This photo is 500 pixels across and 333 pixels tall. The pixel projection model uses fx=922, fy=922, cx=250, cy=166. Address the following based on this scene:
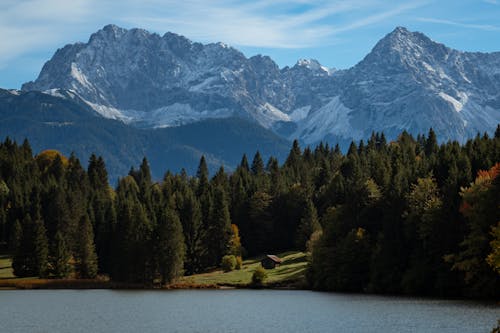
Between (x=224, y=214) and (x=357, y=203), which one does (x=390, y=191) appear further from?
(x=224, y=214)

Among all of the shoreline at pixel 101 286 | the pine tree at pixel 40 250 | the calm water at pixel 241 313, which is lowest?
the calm water at pixel 241 313

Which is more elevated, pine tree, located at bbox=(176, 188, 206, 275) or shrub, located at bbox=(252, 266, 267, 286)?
pine tree, located at bbox=(176, 188, 206, 275)

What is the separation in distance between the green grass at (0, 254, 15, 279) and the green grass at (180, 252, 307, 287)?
32124 millimetres

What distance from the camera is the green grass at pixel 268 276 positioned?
153625 mm

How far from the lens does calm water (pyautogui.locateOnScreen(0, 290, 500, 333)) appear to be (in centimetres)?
8744

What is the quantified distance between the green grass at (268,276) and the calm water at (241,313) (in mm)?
20263

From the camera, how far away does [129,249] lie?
160 metres

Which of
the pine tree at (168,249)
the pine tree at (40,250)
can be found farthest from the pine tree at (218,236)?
the pine tree at (40,250)

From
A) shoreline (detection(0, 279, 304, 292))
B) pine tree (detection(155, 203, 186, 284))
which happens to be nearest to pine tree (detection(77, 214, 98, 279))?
shoreline (detection(0, 279, 304, 292))

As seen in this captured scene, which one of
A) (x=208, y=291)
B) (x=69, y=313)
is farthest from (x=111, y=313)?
(x=208, y=291)

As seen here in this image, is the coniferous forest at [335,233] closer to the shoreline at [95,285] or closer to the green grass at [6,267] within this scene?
the shoreline at [95,285]

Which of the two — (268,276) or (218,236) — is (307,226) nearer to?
(218,236)

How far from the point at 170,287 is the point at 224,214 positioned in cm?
3166

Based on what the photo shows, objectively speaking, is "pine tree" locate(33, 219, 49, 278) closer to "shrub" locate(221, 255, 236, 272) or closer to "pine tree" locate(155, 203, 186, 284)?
"pine tree" locate(155, 203, 186, 284)
